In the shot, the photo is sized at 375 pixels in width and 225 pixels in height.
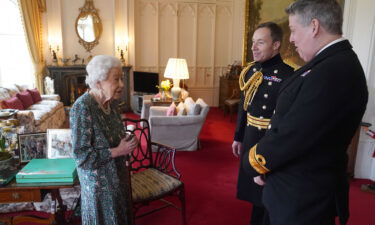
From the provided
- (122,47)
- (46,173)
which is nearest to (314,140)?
(46,173)

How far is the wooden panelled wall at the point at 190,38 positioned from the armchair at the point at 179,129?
374 cm

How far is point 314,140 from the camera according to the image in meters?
1.16

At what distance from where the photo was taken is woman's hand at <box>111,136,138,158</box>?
1.77 meters

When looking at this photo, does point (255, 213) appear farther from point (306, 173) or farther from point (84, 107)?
point (84, 107)

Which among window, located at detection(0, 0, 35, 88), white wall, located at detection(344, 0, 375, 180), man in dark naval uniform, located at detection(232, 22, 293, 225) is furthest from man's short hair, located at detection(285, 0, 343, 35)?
window, located at detection(0, 0, 35, 88)

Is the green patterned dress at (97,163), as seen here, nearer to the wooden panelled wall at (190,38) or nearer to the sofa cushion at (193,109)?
the sofa cushion at (193,109)

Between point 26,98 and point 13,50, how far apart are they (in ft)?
4.73

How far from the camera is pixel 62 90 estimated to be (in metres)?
7.30

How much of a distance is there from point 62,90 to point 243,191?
6248 mm

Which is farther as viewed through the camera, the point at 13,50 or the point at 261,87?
the point at 13,50

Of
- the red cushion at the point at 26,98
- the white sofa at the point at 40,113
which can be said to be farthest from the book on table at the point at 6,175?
the red cushion at the point at 26,98

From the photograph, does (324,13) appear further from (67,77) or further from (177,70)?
(67,77)

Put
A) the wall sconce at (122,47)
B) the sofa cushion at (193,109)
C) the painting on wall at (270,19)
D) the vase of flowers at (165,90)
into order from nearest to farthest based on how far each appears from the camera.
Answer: the sofa cushion at (193,109) → the painting on wall at (270,19) → the vase of flowers at (165,90) → the wall sconce at (122,47)

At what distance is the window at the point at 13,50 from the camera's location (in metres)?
5.99
